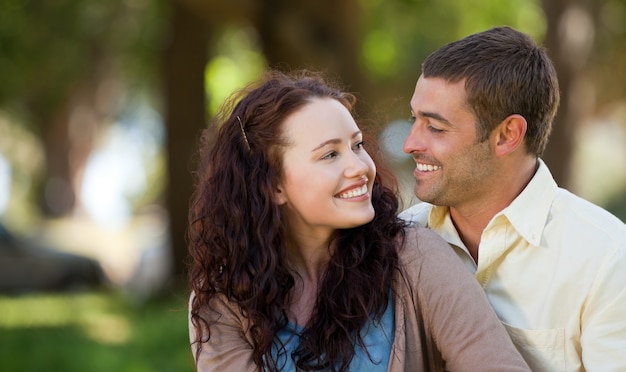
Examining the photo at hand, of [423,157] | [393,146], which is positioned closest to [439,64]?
[423,157]

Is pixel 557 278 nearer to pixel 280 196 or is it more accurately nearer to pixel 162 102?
pixel 280 196

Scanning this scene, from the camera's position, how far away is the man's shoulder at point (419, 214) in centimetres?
372

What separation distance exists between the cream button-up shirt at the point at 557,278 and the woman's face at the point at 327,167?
0.48 metres

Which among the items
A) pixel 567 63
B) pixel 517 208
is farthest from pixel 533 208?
pixel 567 63

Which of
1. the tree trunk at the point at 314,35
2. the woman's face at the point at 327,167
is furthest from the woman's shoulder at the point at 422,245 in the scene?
the tree trunk at the point at 314,35

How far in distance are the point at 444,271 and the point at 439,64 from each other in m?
0.77

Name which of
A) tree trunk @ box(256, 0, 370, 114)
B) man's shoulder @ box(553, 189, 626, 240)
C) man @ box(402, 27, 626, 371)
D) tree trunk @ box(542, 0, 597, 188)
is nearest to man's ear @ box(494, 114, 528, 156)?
man @ box(402, 27, 626, 371)

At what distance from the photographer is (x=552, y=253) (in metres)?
3.20

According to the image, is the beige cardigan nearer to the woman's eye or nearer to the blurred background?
the woman's eye

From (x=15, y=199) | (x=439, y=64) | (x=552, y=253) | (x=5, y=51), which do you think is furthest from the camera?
(x=15, y=199)

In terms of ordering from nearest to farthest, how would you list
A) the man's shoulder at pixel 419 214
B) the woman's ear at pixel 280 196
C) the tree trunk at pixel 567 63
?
the woman's ear at pixel 280 196
the man's shoulder at pixel 419 214
the tree trunk at pixel 567 63

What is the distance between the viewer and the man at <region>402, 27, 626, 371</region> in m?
3.11

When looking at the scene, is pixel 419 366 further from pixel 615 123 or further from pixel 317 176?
pixel 615 123

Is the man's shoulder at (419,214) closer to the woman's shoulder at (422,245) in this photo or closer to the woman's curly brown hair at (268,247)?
the woman's curly brown hair at (268,247)
